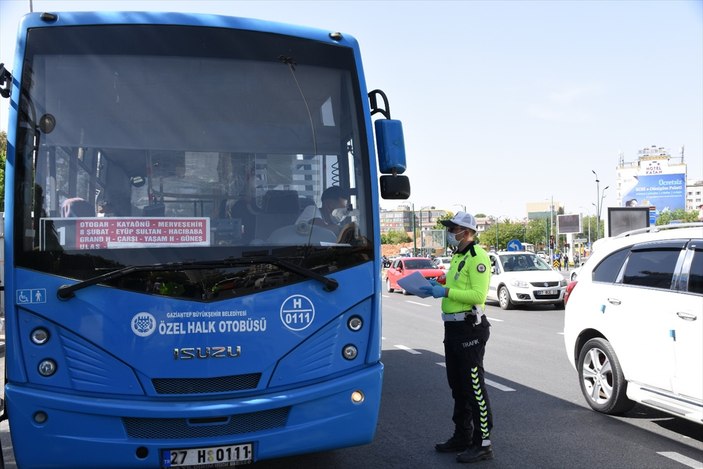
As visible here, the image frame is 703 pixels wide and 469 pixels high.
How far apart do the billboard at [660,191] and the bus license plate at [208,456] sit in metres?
79.1

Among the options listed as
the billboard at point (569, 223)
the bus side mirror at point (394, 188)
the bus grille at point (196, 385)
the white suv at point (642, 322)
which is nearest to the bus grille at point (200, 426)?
the bus grille at point (196, 385)

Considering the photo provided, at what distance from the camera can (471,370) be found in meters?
5.39

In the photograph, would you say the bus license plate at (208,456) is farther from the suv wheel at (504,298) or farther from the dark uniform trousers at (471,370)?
the suv wheel at (504,298)

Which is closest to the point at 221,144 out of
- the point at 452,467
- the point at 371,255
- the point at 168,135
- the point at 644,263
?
the point at 168,135

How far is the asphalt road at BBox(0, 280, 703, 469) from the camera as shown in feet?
17.7

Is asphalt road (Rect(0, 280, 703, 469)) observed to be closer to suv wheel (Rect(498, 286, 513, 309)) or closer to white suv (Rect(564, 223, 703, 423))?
white suv (Rect(564, 223, 703, 423))

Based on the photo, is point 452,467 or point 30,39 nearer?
point 30,39

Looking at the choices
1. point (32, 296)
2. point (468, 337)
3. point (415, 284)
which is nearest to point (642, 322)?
point (468, 337)

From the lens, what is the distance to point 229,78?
15.3 feet

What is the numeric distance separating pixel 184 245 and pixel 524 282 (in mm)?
16914

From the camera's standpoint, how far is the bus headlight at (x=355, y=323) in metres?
4.54

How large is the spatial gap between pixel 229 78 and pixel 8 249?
1756 mm

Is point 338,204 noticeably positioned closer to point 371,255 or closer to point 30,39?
point 371,255

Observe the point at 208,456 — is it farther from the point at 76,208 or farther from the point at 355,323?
the point at 76,208
